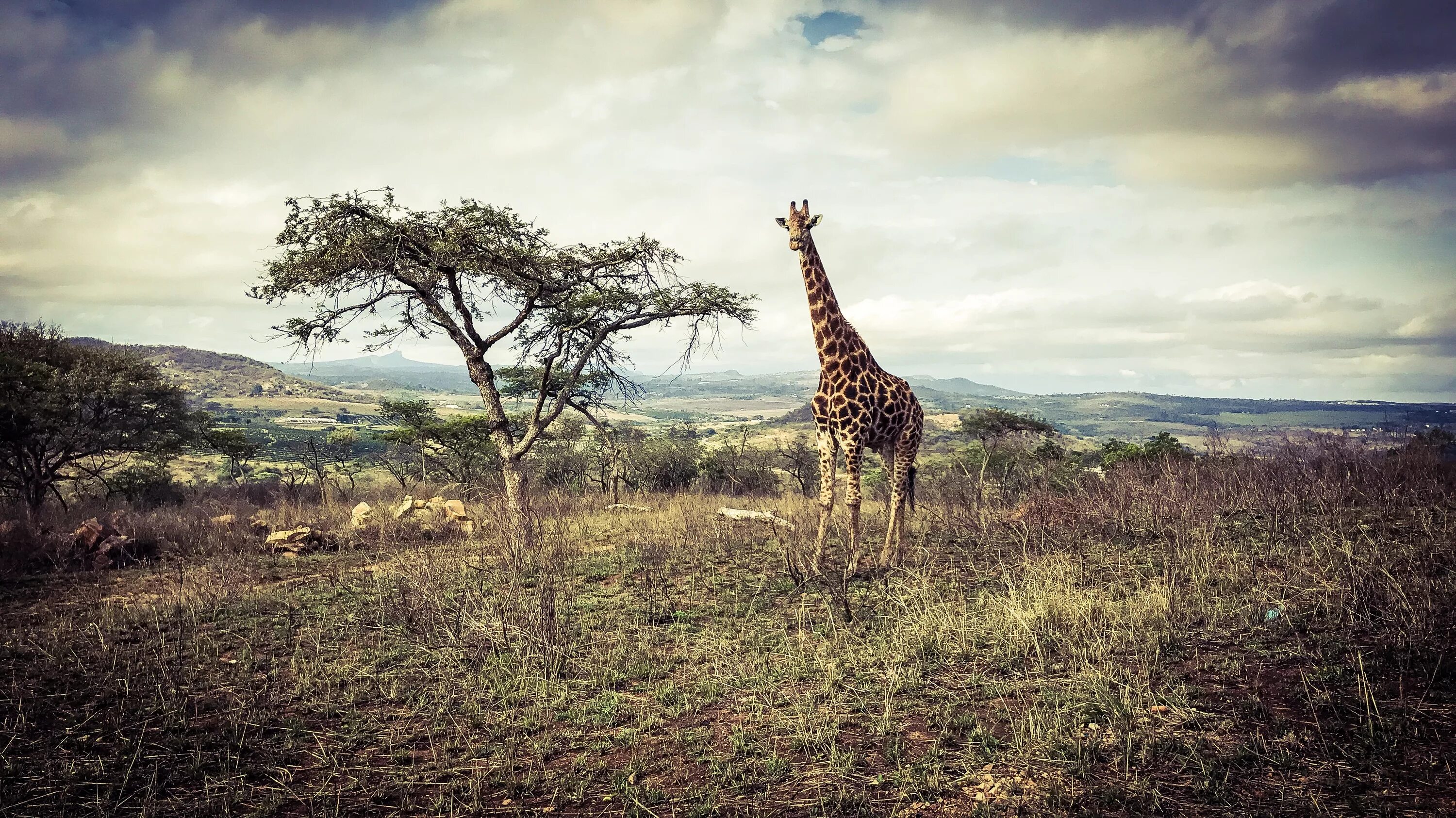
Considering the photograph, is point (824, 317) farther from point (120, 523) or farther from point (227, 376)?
point (227, 376)

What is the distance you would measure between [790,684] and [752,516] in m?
8.73

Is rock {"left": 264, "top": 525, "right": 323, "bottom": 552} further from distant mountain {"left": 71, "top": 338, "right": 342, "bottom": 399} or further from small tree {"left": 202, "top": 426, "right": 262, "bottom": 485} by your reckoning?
distant mountain {"left": 71, "top": 338, "right": 342, "bottom": 399}

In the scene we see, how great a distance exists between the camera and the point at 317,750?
16.5ft

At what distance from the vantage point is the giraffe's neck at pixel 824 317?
424 inches

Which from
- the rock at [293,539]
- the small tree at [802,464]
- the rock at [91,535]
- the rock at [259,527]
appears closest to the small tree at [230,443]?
the rock at [259,527]

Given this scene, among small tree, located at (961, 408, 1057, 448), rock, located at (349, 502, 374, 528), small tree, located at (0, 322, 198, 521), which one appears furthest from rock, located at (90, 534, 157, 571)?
small tree, located at (961, 408, 1057, 448)

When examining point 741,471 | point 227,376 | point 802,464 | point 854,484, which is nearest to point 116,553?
point 854,484

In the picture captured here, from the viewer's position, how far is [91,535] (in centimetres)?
1276

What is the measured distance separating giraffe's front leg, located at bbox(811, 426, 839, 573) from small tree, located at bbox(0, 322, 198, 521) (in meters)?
16.8

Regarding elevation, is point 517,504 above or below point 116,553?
above

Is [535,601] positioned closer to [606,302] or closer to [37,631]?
[37,631]

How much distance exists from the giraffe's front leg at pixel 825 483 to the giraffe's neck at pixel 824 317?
1197 millimetres

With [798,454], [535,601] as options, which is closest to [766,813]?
[535,601]

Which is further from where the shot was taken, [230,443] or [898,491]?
[230,443]
